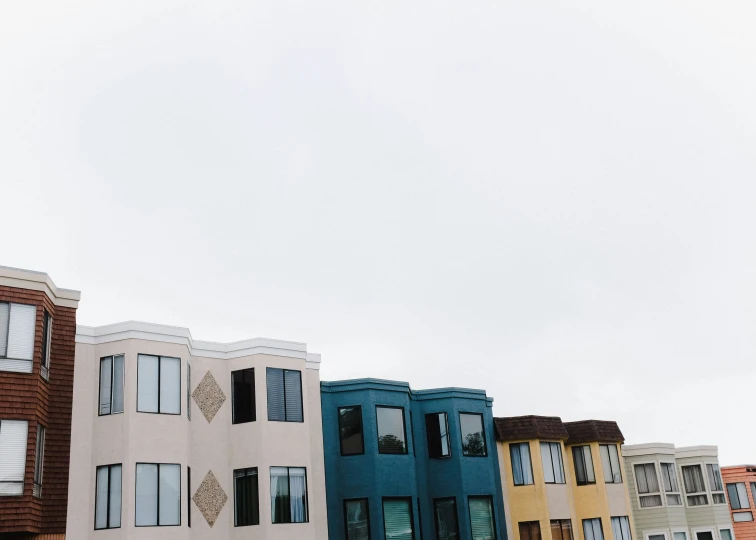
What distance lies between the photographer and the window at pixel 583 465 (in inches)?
1494

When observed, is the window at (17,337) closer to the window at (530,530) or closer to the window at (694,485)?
the window at (530,530)

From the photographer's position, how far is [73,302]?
26.8 m

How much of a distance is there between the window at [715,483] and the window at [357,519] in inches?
915

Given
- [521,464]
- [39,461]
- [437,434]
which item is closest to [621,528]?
[521,464]

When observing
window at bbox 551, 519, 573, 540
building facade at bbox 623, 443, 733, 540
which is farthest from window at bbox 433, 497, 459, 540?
building facade at bbox 623, 443, 733, 540

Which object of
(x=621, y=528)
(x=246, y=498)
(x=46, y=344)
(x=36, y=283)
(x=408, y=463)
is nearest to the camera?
(x=36, y=283)

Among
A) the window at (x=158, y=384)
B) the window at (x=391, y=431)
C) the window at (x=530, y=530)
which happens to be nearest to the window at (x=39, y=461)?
the window at (x=158, y=384)

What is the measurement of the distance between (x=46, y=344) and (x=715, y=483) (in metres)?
36.4

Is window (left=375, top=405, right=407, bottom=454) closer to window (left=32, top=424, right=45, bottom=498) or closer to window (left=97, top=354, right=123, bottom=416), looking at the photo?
window (left=97, top=354, right=123, bottom=416)

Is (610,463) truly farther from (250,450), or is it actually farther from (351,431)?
(250,450)

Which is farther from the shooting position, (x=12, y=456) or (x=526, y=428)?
(x=526, y=428)

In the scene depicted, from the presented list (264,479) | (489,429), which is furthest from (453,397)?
(264,479)

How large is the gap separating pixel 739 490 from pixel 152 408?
39121 mm

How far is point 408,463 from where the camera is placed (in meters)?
32.0
